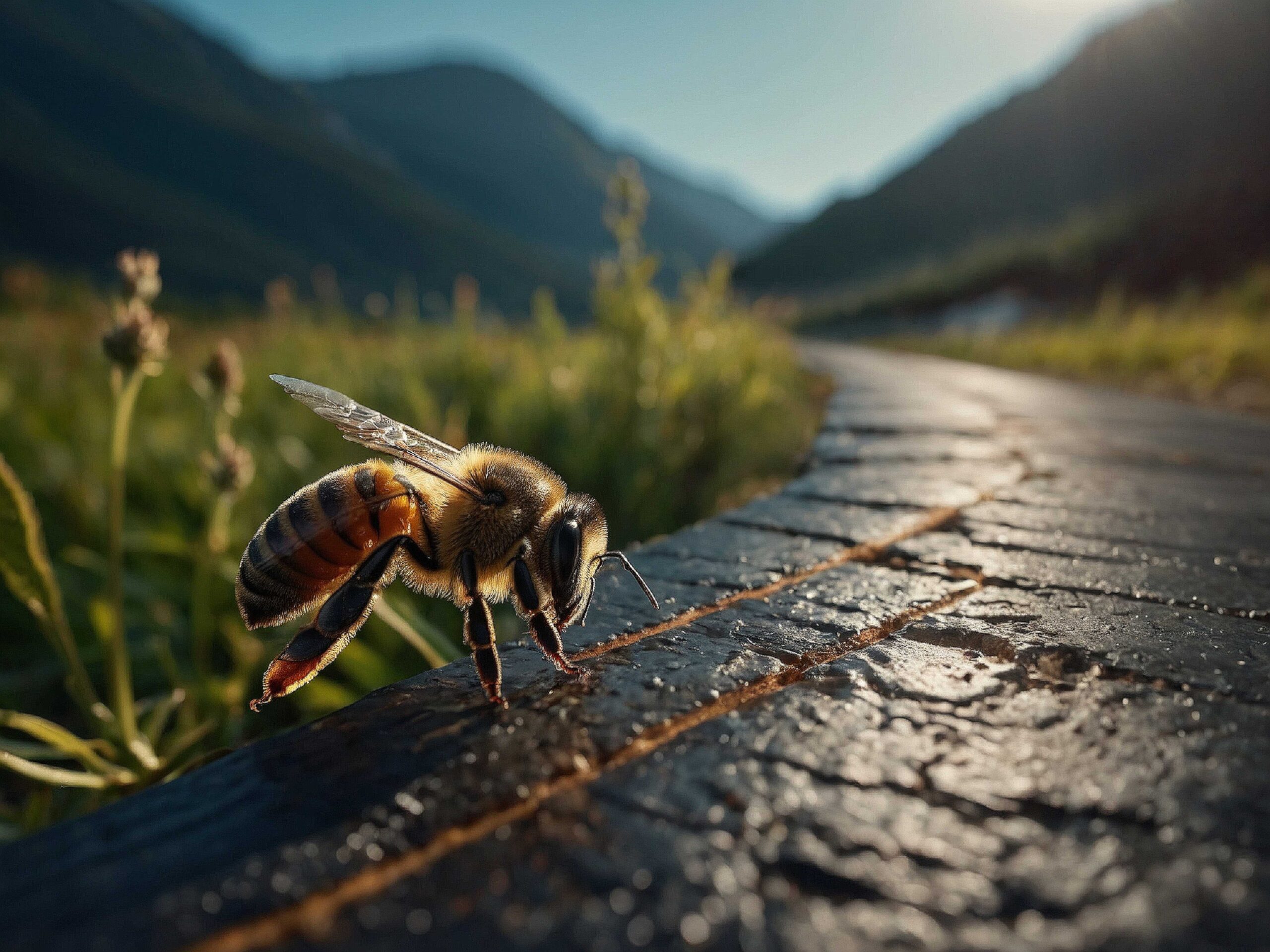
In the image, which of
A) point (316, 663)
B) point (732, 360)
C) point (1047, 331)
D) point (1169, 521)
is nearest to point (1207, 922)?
point (316, 663)

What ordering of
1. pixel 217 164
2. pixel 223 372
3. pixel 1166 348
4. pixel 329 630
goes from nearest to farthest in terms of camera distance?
pixel 329 630, pixel 223 372, pixel 1166 348, pixel 217 164

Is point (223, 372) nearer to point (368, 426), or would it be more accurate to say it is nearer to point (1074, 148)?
point (368, 426)

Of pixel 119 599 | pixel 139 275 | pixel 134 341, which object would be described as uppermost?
pixel 139 275

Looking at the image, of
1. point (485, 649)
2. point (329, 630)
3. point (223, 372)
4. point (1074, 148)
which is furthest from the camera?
point (1074, 148)

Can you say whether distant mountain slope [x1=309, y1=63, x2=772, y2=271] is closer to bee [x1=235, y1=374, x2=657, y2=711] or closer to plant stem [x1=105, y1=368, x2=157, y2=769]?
plant stem [x1=105, y1=368, x2=157, y2=769]

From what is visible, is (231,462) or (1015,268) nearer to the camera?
(231,462)

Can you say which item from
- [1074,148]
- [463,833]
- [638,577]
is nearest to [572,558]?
[638,577]

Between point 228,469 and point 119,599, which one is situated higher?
point 228,469

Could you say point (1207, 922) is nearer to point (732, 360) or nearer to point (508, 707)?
point (508, 707)
